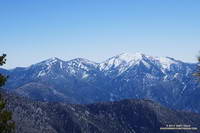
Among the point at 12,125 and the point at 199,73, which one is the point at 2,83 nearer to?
the point at 12,125

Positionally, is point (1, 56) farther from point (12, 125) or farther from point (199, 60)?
point (199, 60)

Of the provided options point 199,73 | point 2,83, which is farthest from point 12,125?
point 199,73

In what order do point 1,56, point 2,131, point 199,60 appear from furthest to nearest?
point 1,56, point 2,131, point 199,60

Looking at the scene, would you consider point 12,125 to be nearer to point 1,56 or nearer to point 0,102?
point 0,102

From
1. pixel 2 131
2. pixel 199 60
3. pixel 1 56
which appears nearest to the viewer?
pixel 199 60

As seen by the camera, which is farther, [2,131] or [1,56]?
[1,56]

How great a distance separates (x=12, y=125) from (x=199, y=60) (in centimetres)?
1801

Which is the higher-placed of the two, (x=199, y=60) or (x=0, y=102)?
(x=199, y=60)

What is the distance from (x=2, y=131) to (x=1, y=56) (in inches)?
296

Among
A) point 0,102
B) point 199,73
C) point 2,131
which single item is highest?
point 199,73

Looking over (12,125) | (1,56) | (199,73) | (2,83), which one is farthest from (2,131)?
(199,73)

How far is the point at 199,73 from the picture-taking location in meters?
31.4

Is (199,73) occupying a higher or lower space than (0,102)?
higher

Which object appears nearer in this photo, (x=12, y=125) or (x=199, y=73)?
(x=199, y=73)
